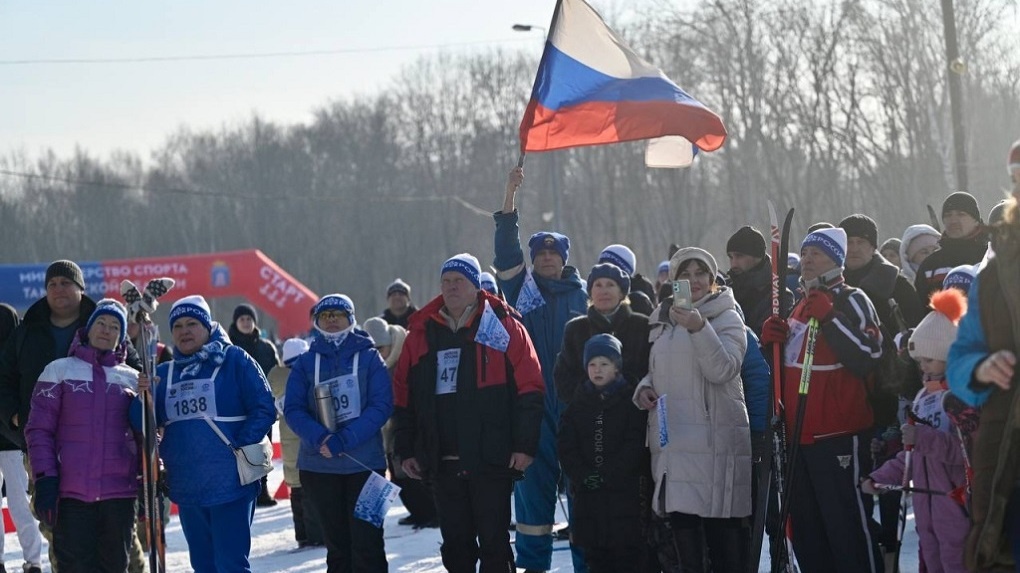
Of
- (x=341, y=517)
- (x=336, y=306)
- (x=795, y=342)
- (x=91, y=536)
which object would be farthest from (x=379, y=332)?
(x=795, y=342)

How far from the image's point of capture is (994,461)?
4.22 meters

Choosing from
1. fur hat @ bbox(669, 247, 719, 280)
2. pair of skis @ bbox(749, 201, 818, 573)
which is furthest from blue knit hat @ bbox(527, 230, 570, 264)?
pair of skis @ bbox(749, 201, 818, 573)

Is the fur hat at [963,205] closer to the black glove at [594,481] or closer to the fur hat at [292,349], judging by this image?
the black glove at [594,481]

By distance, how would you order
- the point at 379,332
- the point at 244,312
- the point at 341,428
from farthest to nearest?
the point at 244,312 → the point at 379,332 → the point at 341,428

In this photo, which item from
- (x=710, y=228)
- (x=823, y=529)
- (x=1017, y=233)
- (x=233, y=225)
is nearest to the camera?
(x=1017, y=233)

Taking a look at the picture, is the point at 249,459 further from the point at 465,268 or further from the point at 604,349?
the point at 604,349

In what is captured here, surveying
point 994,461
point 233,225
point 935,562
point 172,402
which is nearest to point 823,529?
point 935,562

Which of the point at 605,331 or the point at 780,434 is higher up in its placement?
the point at 605,331

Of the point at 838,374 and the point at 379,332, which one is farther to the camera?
the point at 379,332

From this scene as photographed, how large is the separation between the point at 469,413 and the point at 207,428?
1.42 m

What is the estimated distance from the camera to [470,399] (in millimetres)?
7359

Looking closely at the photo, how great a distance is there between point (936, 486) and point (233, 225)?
80.2m

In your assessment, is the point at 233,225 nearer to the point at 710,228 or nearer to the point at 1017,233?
the point at 710,228

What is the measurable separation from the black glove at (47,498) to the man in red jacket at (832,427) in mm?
3804
